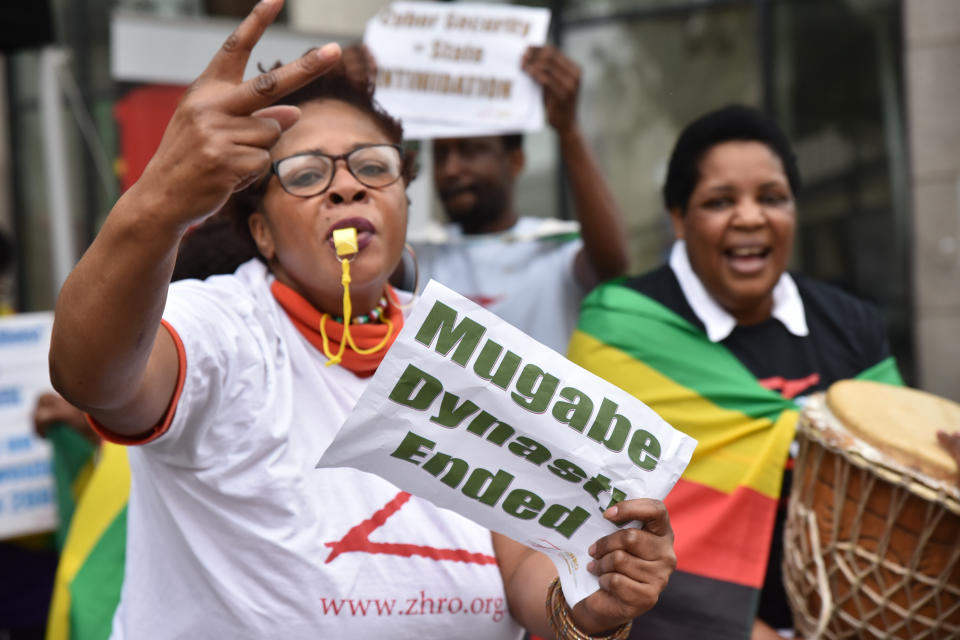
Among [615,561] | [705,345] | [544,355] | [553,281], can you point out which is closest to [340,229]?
[544,355]

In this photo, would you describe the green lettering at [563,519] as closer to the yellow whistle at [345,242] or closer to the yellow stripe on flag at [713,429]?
the yellow whistle at [345,242]

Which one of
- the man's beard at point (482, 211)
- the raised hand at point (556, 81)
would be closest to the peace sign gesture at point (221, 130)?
the raised hand at point (556, 81)

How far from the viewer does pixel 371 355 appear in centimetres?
203

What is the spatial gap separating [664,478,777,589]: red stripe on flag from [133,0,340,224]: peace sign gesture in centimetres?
183

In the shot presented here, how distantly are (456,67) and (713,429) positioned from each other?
1.58 meters

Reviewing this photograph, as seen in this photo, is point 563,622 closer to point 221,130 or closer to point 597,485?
point 597,485

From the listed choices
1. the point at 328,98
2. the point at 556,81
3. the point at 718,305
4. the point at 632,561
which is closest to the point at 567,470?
the point at 632,561

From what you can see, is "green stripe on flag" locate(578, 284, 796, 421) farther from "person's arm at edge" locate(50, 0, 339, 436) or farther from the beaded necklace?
"person's arm at edge" locate(50, 0, 339, 436)

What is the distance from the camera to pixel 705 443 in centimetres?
289

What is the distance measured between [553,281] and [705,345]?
34.1 inches

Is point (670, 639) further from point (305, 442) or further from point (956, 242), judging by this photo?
point (956, 242)

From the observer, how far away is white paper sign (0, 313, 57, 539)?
12.2 ft

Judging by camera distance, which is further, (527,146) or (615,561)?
(527,146)

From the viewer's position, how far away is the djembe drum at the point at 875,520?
2.30 metres
